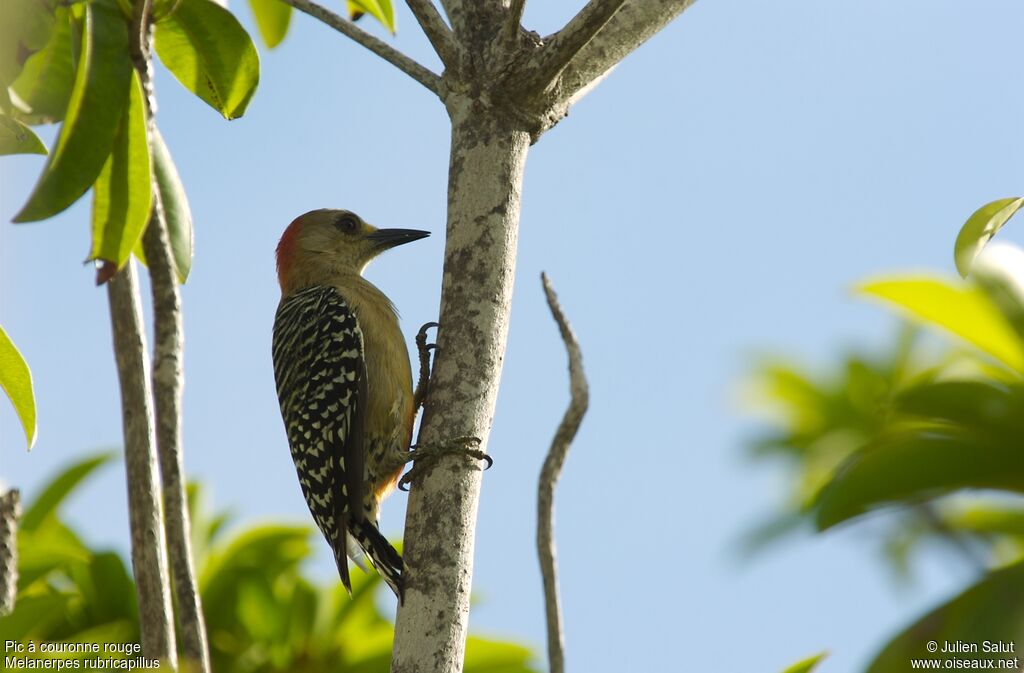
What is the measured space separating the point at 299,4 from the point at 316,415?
2.11 meters

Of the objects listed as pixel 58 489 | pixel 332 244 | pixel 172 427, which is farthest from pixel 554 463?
pixel 332 244

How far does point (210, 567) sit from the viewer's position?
5617mm

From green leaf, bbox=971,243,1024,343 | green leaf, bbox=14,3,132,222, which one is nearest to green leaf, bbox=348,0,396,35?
green leaf, bbox=14,3,132,222

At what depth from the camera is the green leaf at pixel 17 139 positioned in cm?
362

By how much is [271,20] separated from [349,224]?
1584 millimetres

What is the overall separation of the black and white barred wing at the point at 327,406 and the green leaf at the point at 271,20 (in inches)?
51.5

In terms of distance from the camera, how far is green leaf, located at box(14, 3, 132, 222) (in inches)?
112

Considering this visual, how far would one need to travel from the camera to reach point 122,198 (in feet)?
10.4

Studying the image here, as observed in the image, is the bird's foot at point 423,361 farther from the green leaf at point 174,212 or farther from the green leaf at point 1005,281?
the green leaf at point 1005,281

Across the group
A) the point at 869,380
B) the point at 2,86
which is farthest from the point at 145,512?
the point at 869,380

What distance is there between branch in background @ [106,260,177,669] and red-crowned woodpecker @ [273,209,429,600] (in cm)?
126

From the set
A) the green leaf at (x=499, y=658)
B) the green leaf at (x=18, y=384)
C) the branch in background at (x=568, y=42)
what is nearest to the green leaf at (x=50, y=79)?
the green leaf at (x=18, y=384)

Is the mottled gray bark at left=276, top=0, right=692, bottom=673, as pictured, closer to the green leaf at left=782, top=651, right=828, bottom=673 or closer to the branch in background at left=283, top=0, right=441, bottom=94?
the branch in background at left=283, top=0, right=441, bottom=94

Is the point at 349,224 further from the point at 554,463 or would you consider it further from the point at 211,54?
the point at 554,463
